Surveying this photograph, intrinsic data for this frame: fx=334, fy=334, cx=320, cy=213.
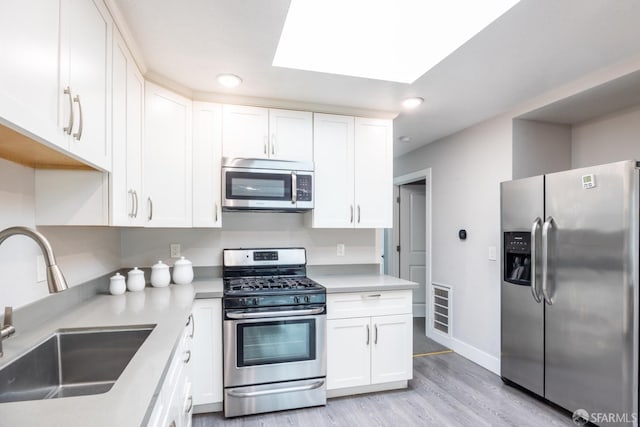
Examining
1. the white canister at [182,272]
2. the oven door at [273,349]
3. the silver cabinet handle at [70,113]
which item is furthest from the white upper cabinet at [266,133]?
the silver cabinet handle at [70,113]

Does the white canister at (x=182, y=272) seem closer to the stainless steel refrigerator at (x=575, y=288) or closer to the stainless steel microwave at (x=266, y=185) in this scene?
the stainless steel microwave at (x=266, y=185)

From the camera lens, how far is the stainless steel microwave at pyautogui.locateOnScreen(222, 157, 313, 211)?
2537mm

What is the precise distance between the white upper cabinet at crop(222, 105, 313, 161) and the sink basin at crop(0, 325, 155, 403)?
1533mm

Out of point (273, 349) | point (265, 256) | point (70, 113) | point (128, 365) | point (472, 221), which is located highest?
point (70, 113)

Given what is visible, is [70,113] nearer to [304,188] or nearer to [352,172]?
[304,188]

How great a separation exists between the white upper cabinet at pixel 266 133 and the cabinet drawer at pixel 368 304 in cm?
116

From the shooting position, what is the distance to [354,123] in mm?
2885

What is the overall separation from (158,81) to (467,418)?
315cm

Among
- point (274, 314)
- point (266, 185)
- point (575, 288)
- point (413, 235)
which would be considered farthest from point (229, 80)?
point (413, 235)

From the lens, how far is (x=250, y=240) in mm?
2904

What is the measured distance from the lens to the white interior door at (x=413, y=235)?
495cm

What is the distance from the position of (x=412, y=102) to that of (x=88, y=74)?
2.18 meters

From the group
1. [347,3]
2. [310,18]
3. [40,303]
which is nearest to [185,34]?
[310,18]

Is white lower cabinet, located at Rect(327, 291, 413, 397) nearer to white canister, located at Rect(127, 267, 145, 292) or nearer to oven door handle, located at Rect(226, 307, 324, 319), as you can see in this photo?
oven door handle, located at Rect(226, 307, 324, 319)
